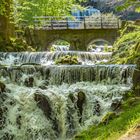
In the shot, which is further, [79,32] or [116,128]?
[79,32]

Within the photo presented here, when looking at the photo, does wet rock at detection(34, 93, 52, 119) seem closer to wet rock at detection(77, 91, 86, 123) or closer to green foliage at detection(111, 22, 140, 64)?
wet rock at detection(77, 91, 86, 123)

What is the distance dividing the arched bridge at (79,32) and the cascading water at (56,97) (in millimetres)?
15392

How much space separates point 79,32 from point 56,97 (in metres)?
18.8

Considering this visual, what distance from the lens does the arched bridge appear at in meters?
30.5

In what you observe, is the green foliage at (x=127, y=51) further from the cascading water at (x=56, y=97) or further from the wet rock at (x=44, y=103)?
the wet rock at (x=44, y=103)

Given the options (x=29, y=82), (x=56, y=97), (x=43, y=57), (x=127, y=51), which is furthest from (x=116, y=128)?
(x=43, y=57)

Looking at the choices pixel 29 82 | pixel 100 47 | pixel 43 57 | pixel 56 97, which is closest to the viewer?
pixel 56 97

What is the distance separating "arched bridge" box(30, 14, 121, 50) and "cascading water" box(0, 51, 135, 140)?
15.4 m

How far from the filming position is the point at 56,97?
12422 mm

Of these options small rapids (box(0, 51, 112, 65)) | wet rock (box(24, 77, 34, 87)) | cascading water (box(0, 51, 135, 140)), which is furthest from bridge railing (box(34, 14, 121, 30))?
wet rock (box(24, 77, 34, 87))

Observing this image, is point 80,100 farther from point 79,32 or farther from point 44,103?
point 79,32

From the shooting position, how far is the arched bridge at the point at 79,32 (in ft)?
99.9

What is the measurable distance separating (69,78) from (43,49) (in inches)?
644

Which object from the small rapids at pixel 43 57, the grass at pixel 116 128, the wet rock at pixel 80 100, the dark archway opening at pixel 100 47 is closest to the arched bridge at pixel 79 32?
the dark archway opening at pixel 100 47
